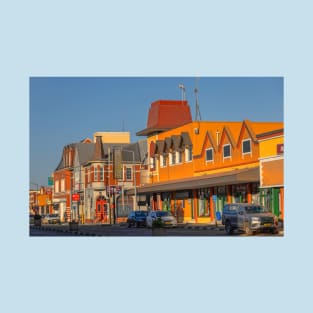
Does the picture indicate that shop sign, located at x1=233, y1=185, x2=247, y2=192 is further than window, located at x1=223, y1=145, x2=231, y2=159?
No

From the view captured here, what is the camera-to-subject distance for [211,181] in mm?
56625

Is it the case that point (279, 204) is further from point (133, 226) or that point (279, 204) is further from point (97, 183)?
point (97, 183)

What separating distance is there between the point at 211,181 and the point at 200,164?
8460mm

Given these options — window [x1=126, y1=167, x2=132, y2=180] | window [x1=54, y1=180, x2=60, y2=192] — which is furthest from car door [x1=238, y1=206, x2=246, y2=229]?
window [x1=54, y1=180, x2=60, y2=192]

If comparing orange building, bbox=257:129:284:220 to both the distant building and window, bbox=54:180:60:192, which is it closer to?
the distant building

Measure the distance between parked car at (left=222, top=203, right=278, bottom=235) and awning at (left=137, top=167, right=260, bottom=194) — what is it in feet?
21.7

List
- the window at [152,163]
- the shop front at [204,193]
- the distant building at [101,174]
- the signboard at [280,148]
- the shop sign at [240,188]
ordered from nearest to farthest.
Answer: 1. the signboard at [280,148]
2. the shop front at [204,193]
3. the shop sign at [240,188]
4. the window at [152,163]
5. the distant building at [101,174]

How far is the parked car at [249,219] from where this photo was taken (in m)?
40.6

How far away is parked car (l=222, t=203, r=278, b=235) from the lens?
40.6 metres

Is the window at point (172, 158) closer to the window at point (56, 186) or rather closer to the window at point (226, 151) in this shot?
the window at point (226, 151)

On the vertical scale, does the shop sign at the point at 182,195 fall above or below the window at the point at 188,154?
below

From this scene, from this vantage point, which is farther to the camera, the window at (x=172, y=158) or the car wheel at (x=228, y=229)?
the window at (x=172, y=158)

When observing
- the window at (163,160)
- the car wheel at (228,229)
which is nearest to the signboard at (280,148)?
the car wheel at (228,229)

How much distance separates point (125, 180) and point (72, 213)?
1170 centimetres
